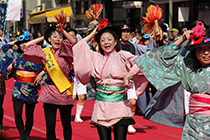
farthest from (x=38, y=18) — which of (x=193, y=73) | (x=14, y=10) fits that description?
(x=193, y=73)

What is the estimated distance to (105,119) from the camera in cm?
448

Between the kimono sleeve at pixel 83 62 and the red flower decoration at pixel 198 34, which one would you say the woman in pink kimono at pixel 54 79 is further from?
the red flower decoration at pixel 198 34

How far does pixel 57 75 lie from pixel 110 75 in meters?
1.17

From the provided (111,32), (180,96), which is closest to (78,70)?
(111,32)

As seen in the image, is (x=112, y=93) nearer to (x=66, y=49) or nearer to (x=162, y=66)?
(x=162, y=66)

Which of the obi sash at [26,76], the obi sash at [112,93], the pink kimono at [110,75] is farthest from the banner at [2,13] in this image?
the obi sash at [112,93]

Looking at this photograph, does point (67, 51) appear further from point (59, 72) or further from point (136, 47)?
point (136, 47)

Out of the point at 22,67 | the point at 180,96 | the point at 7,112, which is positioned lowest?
the point at 7,112

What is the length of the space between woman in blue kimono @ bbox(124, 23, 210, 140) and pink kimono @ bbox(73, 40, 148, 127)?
0.26m

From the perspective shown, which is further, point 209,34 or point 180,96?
point 180,96

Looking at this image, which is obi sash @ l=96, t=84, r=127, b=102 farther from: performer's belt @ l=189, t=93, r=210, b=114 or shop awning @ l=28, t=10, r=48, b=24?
shop awning @ l=28, t=10, r=48, b=24

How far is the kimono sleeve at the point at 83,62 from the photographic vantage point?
4.65 metres

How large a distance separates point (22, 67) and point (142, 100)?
11.4 feet

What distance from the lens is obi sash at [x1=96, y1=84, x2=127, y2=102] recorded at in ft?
14.7
